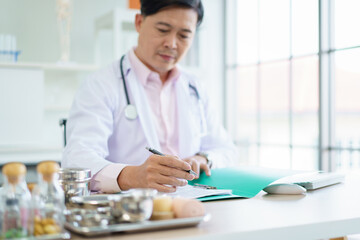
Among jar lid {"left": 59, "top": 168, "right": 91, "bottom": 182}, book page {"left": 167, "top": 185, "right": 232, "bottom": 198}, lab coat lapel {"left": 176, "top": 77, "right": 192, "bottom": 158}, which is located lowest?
book page {"left": 167, "top": 185, "right": 232, "bottom": 198}

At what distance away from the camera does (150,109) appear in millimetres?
1848

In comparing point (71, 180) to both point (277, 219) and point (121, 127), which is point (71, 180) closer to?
point (277, 219)

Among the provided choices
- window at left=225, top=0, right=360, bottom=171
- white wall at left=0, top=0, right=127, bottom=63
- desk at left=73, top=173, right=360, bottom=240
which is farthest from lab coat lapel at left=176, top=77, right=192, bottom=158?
white wall at left=0, top=0, right=127, bottom=63

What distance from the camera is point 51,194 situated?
2.54ft

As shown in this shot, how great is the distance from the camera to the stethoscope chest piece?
69.2 inches

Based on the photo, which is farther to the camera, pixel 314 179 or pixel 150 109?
pixel 150 109

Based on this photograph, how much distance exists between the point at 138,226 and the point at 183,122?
1.14 metres

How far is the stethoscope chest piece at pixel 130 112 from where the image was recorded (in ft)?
5.76

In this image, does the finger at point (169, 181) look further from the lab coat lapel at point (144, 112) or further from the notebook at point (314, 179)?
the lab coat lapel at point (144, 112)

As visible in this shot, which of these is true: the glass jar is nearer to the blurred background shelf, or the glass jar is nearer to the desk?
the desk

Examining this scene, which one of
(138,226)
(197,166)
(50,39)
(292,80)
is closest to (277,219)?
(138,226)

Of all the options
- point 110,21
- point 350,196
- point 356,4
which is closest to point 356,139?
point 356,4

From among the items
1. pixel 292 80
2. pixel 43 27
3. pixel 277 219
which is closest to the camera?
pixel 277 219

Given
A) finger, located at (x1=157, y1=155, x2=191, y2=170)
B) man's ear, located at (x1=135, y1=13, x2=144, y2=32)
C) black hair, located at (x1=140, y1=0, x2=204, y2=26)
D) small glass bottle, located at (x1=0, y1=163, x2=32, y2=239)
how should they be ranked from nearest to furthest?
small glass bottle, located at (x1=0, y1=163, x2=32, y2=239), finger, located at (x1=157, y1=155, x2=191, y2=170), black hair, located at (x1=140, y1=0, x2=204, y2=26), man's ear, located at (x1=135, y1=13, x2=144, y2=32)
